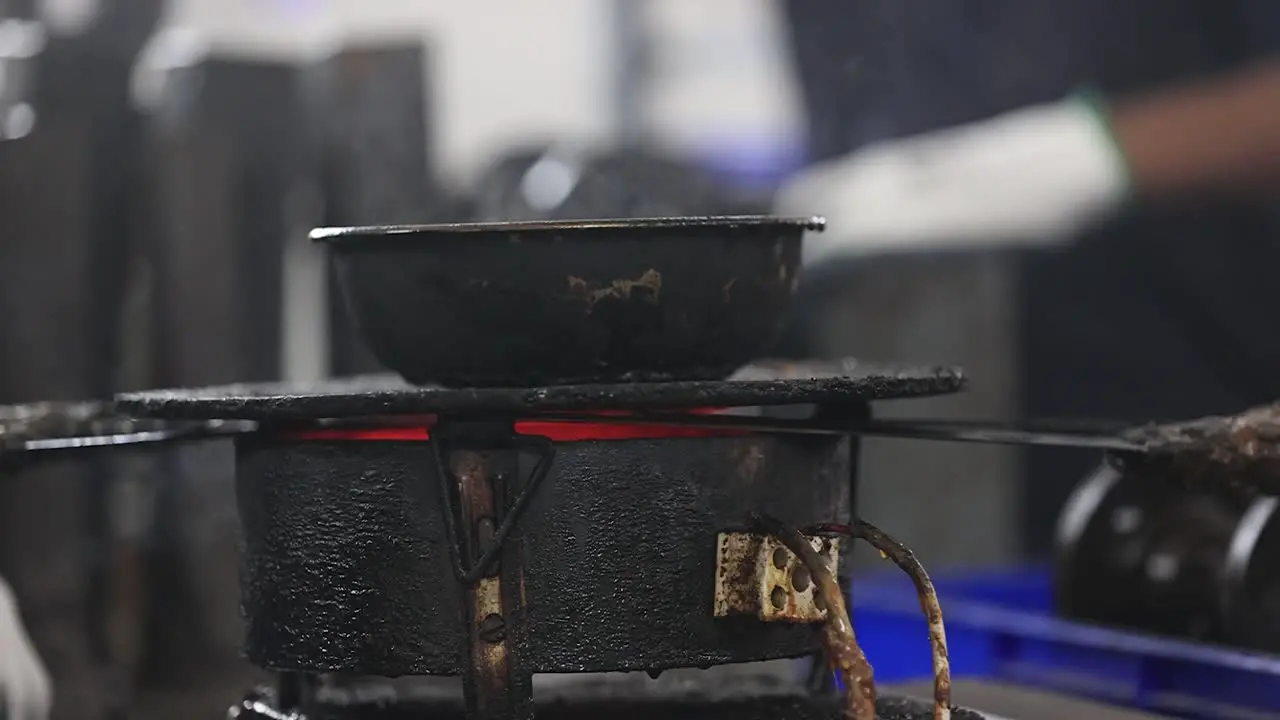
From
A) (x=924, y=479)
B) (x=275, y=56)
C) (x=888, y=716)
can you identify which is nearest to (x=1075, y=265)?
(x=924, y=479)

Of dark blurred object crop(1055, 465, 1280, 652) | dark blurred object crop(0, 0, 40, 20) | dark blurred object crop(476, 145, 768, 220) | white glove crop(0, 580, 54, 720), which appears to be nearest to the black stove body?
white glove crop(0, 580, 54, 720)

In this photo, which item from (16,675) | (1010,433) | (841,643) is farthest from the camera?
(16,675)

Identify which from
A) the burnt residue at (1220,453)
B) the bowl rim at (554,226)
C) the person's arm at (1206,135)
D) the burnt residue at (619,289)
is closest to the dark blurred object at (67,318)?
the bowl rim at (554,226)

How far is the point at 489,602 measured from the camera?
1444mm

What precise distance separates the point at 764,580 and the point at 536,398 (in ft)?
0.94

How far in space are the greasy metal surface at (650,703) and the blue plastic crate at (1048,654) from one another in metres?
0.65

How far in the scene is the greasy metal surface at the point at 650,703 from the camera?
1688mm

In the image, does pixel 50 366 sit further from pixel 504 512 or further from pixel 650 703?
pixel 504 512

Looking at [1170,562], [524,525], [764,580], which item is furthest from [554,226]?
[1170,562]

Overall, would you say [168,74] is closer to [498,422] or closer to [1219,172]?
[498,422]

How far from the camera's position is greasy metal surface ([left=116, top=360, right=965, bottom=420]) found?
1.38m

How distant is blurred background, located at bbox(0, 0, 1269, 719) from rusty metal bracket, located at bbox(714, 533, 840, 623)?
1109 millimetres

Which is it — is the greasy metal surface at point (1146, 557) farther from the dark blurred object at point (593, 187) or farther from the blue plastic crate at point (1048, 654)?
the dark blurred object at point (593, 187)

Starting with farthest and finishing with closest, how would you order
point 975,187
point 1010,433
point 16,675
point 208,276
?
point 975,187 < point 208,276 < point 16,675 < point 1010,433
